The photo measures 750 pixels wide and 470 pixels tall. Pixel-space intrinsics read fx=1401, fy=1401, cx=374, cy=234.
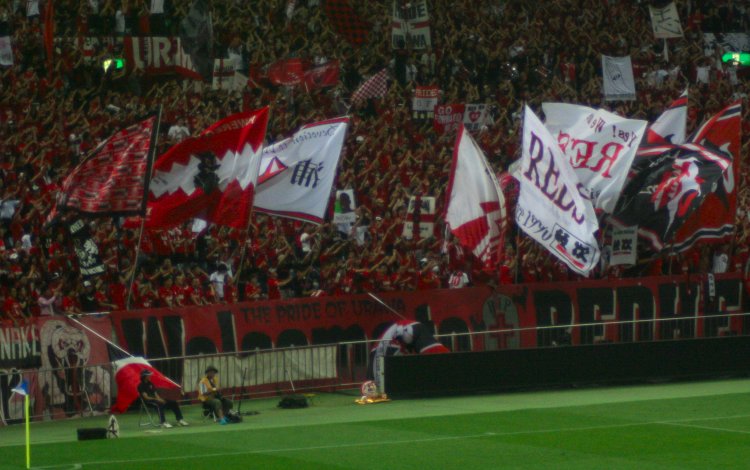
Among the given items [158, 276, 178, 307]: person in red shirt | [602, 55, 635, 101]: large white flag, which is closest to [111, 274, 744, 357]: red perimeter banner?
[158, 276, 178, 307]: person in red shirt

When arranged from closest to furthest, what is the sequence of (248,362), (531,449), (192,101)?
(531,449) → (248,362) → (192,101)

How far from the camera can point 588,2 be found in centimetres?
4450

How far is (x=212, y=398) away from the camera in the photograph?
22.9 m

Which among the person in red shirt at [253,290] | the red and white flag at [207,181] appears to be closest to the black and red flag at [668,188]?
the person in red shirt at [253,290]

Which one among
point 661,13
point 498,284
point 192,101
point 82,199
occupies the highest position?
point 661,13

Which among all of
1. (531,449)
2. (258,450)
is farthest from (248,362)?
(531,449)

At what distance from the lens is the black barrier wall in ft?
83.0

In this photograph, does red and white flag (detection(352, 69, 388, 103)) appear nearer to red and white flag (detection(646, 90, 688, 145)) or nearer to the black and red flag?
red and white flag (detection(646, 90, 688, 145))

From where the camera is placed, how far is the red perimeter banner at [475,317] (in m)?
25.1

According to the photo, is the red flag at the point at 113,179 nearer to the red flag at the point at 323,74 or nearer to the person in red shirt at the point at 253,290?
the person in red shirt at the point at 253,290

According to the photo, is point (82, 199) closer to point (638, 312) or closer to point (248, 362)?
point (248, 362)

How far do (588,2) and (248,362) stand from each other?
23472mm

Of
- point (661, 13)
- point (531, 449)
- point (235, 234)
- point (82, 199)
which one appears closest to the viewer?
point (531, 449)

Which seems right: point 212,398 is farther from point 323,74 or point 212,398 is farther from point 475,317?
point 323,74
